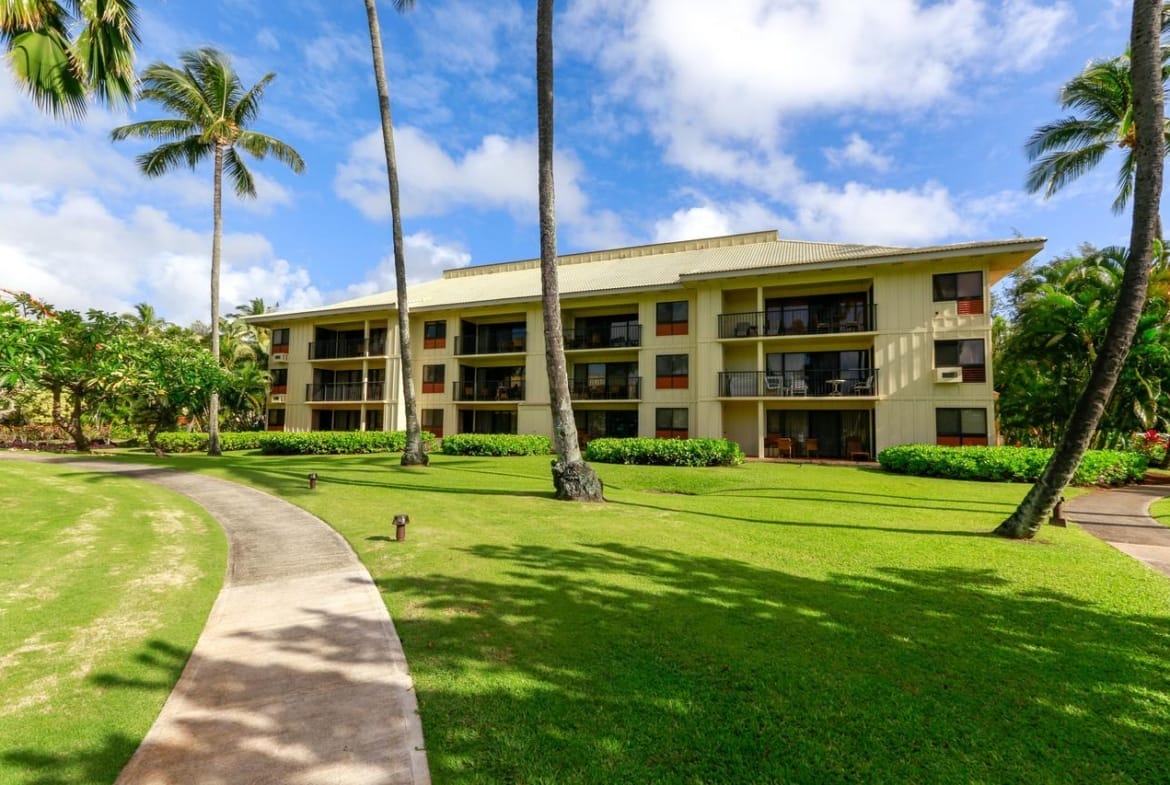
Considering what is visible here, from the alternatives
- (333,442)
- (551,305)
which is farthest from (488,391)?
(551,305)

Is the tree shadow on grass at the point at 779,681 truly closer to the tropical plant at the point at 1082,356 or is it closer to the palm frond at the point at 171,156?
the tropical plant at the point at 1082,356

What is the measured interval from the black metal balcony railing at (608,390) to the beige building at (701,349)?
0.36 ft

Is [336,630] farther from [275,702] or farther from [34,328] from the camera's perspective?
[34,328]

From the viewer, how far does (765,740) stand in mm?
3141

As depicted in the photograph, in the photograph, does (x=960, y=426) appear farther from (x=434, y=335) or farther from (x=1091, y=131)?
(x=434, y=335)

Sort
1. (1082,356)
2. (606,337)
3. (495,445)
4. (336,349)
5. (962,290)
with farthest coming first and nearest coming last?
(336,349) < (606,337) < (495,445) < (962,290) < (1082,356)

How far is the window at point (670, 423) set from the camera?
81.1 feet

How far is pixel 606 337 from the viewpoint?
2783 centimetres

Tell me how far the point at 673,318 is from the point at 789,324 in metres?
5.38

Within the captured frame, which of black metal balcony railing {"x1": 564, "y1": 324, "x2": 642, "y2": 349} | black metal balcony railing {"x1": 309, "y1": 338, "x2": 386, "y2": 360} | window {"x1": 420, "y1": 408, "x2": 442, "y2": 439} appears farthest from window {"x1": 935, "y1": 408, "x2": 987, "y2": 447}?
black metal balcony railing {"x1": 309, "y1": 338, "x2": 386, "y2": 360}

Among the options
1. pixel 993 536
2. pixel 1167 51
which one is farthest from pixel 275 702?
pixel 1167 51

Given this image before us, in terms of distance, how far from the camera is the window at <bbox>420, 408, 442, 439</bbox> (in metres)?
30.3

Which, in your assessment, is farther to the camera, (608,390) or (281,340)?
(281,340)

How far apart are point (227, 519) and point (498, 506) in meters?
4.97
